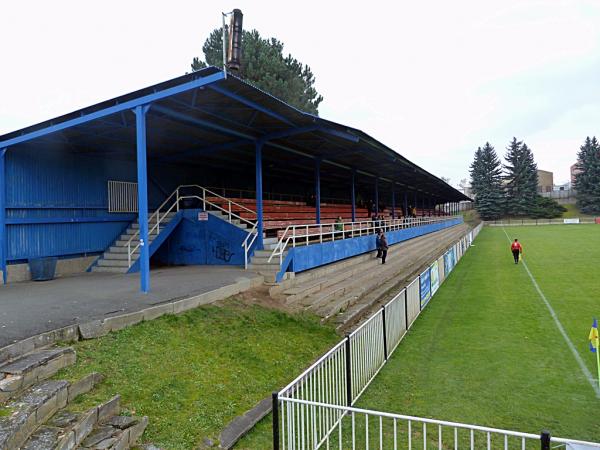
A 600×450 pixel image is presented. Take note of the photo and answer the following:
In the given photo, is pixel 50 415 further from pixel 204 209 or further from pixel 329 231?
pixel 329 231

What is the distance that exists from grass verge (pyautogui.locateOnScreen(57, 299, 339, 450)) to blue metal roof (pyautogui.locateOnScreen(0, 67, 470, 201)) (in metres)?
5.23

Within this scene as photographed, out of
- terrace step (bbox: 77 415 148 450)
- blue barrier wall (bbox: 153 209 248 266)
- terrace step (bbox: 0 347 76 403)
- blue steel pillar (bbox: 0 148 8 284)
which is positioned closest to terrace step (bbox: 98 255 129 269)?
blue barrier wall (bbox: 153 209 248 266)

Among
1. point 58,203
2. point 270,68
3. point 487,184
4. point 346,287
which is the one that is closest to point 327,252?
point 346,287

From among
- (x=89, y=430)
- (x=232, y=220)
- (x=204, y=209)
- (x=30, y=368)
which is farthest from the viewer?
(x=232, y=220)

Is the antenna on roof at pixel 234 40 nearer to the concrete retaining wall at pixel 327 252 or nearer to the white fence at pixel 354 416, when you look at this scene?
the concrete retaining wall at pixel 327 252

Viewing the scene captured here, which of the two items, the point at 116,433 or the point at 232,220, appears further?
the point at 232,220

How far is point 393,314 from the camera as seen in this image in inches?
337

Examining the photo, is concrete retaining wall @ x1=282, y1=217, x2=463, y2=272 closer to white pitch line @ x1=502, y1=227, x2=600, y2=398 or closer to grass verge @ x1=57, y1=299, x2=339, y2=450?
grass verge @ x1=57, y1=299, x2=339, y2=450

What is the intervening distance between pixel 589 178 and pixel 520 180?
12512 millimetres

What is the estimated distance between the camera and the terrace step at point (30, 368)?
423cm

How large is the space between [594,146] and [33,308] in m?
102

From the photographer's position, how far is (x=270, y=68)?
34281 millimetres

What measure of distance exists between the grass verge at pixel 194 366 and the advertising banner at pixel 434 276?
604 centimetres

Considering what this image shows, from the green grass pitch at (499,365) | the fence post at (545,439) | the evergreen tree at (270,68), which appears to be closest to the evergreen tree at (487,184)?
the evergreen tree at (270,68)
